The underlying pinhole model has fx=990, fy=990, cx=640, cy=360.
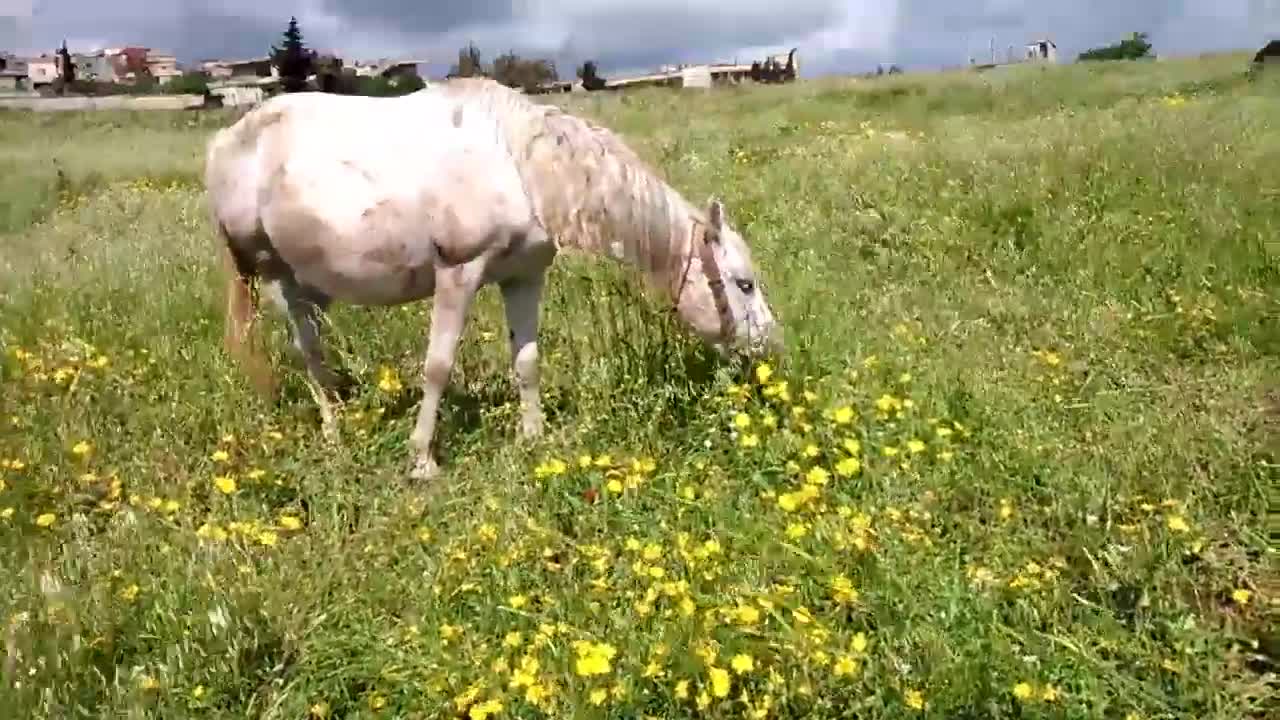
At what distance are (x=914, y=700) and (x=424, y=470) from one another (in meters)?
3.07

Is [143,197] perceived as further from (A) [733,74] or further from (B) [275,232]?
(A) [733,74]

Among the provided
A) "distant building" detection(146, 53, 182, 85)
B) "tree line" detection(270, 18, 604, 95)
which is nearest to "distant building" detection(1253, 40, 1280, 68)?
"tree line" detection(270, 18, 604, 95)

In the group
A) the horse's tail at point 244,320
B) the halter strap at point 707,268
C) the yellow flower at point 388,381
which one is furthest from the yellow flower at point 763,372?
the horse's tail at point 244,320

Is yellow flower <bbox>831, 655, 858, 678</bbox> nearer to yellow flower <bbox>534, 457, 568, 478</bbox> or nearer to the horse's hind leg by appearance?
yellow flower <bbox>534, 457, 568, 478</bbox>

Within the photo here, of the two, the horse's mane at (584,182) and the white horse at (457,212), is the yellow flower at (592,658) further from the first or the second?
the horse's mane at (584,182)

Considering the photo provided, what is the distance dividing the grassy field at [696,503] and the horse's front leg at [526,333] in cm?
15

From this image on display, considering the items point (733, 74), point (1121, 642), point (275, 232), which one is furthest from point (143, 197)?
point (733, 74)

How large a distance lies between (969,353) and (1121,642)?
282 centimetres

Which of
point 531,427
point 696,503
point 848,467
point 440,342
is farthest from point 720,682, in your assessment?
point 440,342

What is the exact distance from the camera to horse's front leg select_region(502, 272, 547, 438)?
5.57 m

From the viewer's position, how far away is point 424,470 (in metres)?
5.17

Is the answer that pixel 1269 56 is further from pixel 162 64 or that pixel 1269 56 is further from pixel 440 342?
pixel 162 64

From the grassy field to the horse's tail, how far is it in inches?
4.5

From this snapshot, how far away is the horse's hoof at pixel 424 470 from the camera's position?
16.6ft
